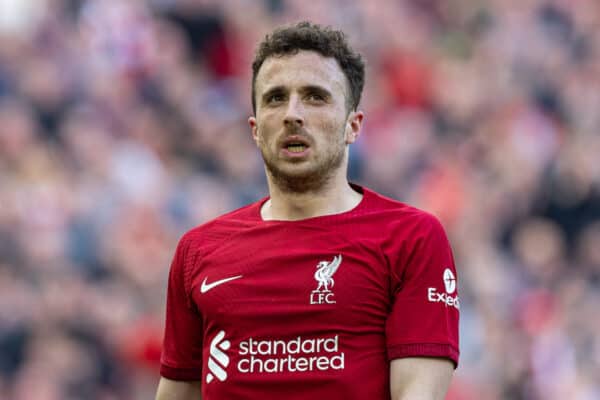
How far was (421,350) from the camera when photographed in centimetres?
382

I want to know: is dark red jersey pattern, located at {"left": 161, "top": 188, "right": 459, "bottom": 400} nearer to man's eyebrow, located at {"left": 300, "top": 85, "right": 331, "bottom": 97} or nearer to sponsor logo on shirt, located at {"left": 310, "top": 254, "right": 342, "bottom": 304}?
sponsor logo on shirt, located at {"left": 310, "top": 254, "right": 342, "bottom": 304}

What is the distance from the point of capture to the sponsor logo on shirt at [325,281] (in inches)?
153

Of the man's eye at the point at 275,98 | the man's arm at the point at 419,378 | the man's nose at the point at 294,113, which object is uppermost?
the man's eye at the point at 275,98

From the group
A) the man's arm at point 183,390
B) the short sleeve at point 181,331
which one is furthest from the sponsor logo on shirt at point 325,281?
the man's arm at point 183,390

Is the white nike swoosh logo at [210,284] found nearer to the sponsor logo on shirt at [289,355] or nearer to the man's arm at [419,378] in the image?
the sponsor logo on shirt at [289,355]

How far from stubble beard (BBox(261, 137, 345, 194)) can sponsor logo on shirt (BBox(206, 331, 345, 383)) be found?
0.50 metres

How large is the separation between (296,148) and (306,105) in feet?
0.43

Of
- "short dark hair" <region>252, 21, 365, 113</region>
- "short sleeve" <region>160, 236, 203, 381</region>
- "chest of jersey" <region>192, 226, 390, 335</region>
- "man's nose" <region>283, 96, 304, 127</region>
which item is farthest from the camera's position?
"short sleeve" <region>160, 236, 203, 381</region>

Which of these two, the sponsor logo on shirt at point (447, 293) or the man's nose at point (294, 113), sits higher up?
the man's nose at point (294, 113)

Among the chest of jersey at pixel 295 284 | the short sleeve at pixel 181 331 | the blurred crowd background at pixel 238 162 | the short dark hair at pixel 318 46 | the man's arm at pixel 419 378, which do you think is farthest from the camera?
the blurred crowd background at pixel 238 162

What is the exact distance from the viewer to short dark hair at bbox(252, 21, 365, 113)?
13.5 ft

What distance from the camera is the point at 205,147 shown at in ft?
36.2

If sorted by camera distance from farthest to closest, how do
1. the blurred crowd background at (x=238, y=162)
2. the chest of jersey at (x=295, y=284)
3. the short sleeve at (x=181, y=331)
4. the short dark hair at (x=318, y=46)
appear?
the blurred crowd background at (x=238, y=162), the short sleeve at (x=181, y=331), the short dark hair at (x=318, y=46), the chest of jersey at (x=295, y=284)

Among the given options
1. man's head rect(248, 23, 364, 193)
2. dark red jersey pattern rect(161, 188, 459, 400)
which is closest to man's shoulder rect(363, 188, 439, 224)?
dark red jersey pattern rect(161, 188, 459, 400)
